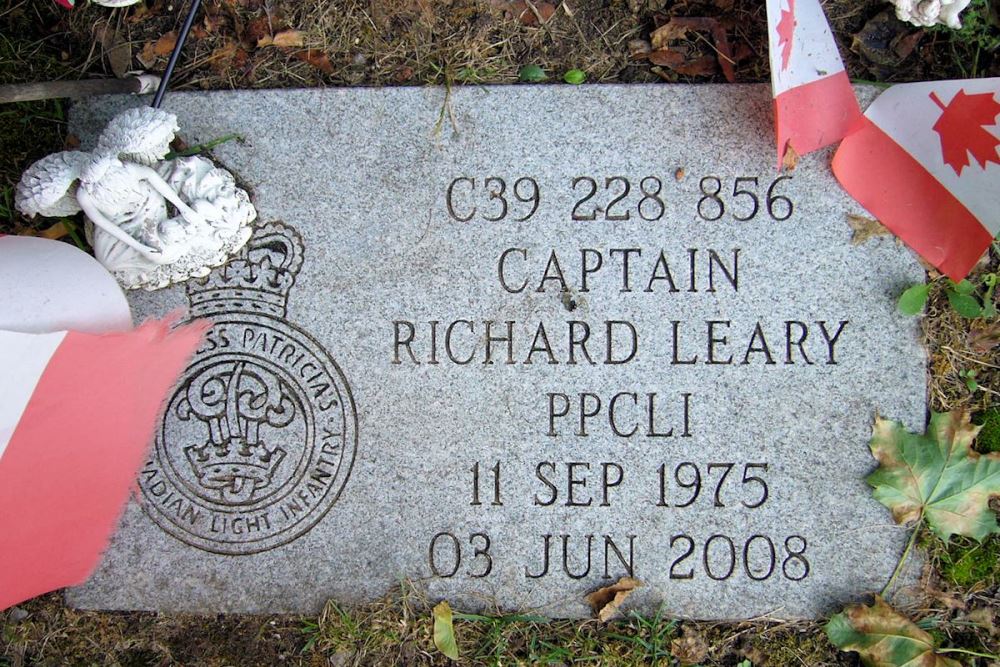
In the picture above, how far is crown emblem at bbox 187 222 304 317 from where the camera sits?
2.27 m

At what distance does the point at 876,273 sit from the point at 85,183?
7.61ft

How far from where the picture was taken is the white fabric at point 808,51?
2.12 metres

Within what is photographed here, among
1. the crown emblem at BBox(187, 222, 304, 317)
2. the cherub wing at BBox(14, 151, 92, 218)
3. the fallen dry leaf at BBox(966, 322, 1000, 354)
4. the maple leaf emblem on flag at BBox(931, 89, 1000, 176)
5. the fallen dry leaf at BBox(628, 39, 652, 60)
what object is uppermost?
the maple leaf emblem on flag at BBox(931, 89, 1000, 176)

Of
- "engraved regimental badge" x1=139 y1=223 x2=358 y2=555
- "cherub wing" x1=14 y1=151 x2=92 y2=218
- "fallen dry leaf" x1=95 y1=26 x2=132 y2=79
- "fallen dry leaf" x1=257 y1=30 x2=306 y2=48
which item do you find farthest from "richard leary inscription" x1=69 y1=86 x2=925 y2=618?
"fallen dry leaf" x1=95 y1=26 x2=132 y2=79

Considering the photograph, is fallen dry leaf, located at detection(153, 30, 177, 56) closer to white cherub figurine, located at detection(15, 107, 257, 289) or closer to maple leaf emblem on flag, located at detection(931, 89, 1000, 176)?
white cherub figurine, located at detection(15, 107, 257, 289)

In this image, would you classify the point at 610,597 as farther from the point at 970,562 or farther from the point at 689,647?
the point at 970,562

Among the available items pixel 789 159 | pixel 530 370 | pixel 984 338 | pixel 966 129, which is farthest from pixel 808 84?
pixel 530 370

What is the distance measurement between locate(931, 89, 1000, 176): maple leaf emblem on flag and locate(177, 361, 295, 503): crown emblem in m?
2.17

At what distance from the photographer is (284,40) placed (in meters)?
2.35

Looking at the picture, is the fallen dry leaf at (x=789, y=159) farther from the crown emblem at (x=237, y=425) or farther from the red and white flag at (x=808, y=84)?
the crown emblem at (x=237, y=425)

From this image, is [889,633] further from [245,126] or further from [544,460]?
[245,126]

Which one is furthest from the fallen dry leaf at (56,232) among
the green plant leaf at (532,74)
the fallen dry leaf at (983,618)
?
the fallen dry leaf at (983,618)

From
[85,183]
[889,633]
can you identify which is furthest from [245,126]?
[889,633]

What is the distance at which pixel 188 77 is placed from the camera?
2.37 meters
